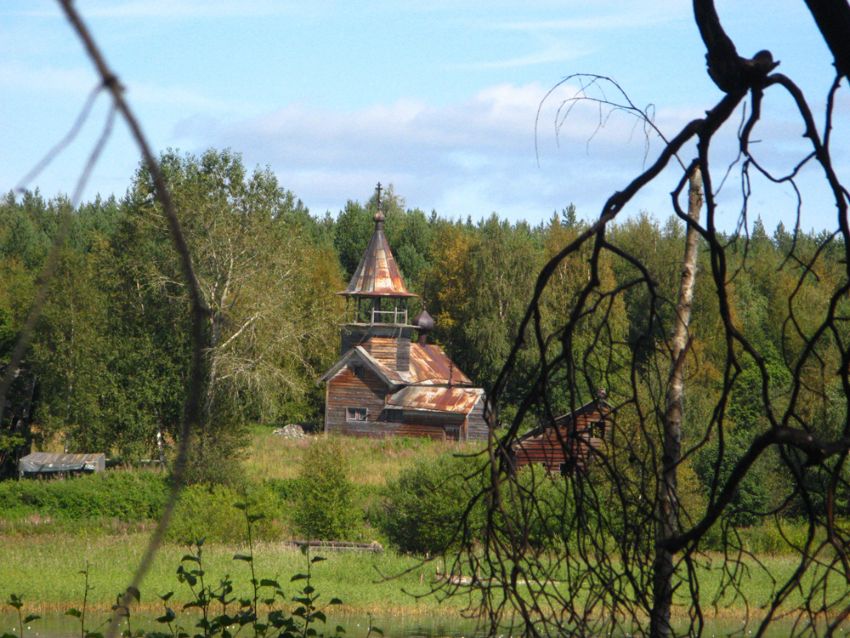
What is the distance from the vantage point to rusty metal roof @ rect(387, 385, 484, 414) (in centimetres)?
3762

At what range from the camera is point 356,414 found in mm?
40469

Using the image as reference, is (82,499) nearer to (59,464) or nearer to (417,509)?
(59,464)

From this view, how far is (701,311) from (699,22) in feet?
135

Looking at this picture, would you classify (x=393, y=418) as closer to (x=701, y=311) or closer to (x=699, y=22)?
(x=701, y=311)

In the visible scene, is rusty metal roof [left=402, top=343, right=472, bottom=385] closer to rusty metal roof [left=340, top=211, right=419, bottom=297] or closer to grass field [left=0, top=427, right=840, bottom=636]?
rusty metal roof [left=340, top=211, right=419, bottom=297]

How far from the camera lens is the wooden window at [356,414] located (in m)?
40.3

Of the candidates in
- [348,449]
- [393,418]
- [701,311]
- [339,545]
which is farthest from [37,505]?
[701,311]

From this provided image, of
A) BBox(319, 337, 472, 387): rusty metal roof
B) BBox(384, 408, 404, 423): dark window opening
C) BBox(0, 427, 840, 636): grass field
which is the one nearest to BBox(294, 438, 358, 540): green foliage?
BBox(0, 427, 840, 636): grass field

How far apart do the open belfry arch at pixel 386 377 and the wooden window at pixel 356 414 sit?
0.11 ft

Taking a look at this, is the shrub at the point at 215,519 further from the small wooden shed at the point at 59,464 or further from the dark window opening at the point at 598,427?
the dark window opening at the point at 598,427

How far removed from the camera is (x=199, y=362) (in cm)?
87

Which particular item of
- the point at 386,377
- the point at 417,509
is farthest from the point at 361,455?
→ the point at 417,509

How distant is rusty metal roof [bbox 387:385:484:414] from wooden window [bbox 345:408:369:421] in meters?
1.39

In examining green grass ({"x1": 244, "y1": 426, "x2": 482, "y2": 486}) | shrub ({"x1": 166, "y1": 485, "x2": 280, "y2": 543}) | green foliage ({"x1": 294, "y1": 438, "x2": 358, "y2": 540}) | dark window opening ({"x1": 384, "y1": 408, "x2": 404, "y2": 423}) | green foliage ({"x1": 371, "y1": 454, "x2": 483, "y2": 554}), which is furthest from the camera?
dark window opening ({"x1": 384, "y1": 408, "x2": 404, "y2": 423})
